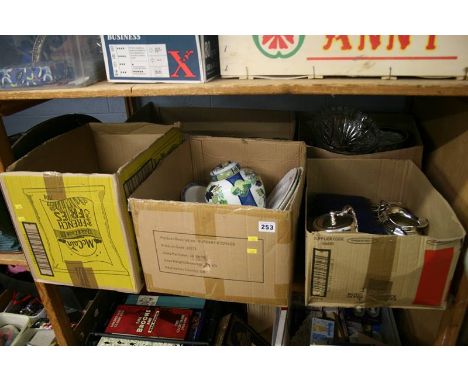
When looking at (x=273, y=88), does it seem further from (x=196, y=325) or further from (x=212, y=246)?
(x=196, y=325)

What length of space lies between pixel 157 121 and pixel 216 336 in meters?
0.91

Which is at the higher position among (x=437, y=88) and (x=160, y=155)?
(x=437, y=88)

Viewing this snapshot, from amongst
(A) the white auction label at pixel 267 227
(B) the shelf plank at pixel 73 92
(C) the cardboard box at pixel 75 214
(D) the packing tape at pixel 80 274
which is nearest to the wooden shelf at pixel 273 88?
(B) the shelf plank at pixel 73 92

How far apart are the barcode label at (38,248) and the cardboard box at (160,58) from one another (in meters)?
0.47

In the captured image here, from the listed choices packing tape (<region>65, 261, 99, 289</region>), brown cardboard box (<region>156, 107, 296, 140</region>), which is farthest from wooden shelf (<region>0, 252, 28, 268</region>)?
brown cardboard box (<region>156, 107, 296, 140</region>)

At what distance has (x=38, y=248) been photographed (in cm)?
100

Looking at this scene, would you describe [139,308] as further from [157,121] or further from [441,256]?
[441,256]

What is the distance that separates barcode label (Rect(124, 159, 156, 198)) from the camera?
902 mm

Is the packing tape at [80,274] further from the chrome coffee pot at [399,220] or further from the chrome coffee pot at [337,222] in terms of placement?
the chrome coffee pot at [399,220]

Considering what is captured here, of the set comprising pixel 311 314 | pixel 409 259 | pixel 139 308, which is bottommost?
pixel 311 314

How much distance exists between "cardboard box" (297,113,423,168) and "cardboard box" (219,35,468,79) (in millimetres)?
337

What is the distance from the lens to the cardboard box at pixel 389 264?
31.7 inches
